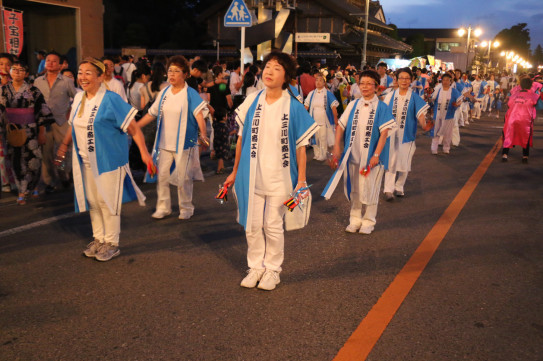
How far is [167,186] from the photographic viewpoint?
6.11 metres

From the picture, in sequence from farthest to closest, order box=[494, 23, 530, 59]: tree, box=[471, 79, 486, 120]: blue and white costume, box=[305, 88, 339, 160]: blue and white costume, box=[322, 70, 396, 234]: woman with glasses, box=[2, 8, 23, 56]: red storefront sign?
box=[494, 23, 530, 59]: tree, box=[471, 79, 486, 120]: blue and white costume, box=[2, 8, 23, 56]: red storefront sign, box=[305, 88, 339, 160]: blue and white costume, box=[322, 70, 396, 234]: woman with glasses

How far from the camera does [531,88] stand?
10867mm

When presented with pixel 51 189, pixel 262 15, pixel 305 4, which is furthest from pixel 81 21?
pixel 305 4

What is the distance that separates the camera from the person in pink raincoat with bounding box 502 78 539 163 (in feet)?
35.7

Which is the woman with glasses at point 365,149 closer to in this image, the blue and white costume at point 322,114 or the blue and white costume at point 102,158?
the blue and white costume at point 102,158

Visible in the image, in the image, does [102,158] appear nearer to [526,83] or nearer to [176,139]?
[176,139]

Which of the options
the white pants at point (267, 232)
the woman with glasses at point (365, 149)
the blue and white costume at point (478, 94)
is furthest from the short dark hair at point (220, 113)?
the blue and white costume at point (478, 94)

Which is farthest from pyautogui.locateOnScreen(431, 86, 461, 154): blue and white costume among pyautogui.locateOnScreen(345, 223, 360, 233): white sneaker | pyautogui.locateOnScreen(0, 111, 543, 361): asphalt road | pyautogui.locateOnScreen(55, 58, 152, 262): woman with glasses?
pyautogui.locateOnScreen(55, 58, 152, 262): woman with glasses

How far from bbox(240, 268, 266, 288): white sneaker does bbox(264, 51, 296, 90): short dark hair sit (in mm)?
1463

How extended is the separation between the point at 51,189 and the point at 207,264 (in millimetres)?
3791

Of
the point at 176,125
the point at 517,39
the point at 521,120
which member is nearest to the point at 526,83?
the point at 521,120

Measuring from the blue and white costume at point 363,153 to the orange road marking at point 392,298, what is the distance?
732 mm

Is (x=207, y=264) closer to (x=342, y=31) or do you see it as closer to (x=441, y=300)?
(x=441, y=300)

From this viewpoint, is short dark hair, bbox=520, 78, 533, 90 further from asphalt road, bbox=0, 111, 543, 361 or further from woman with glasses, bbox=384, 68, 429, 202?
asphalt road, bbox=0, 111, 543, 361
